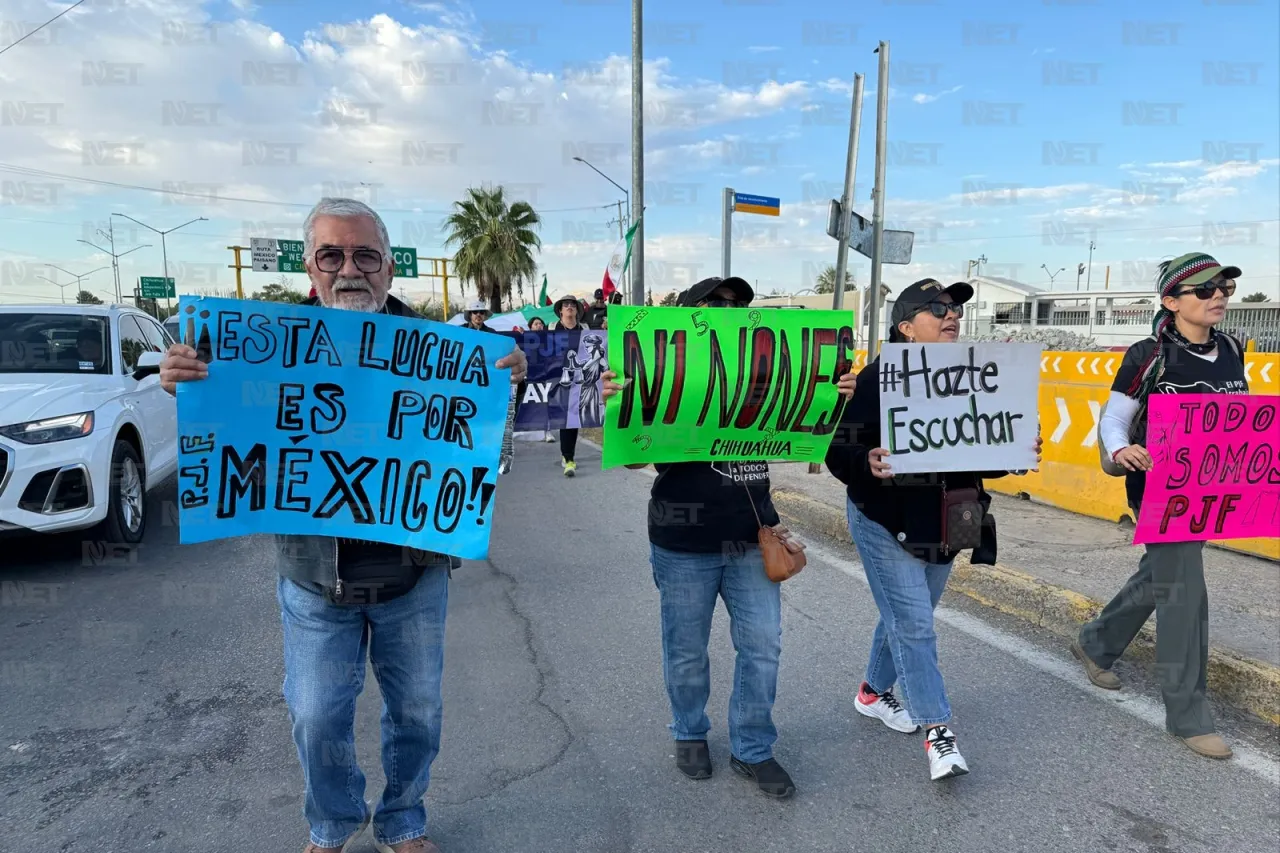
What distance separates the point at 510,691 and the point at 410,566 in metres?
1.59

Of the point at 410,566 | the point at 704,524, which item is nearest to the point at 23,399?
the point at 410,566

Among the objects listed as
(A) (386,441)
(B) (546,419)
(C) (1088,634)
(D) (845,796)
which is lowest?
(D) (845,796)

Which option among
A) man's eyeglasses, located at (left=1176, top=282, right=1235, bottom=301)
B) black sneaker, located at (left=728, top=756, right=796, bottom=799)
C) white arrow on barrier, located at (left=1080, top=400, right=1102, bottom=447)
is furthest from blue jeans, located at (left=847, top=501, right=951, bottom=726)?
white arrow on barrier, located at (left=1080, top=400, right=1102, bottom=447)

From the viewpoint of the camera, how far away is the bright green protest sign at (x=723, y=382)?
2.83m

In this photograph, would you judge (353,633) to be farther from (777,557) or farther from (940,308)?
(940,308)

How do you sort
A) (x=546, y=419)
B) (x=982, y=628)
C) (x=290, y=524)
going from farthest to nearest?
(x=546, y=419), (x=982, y=628), (x=290, y=524)

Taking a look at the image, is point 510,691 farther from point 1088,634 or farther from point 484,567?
point 1088,634

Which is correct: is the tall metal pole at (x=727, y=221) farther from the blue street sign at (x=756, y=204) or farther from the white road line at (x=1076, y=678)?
the white road line at (x=1076, y=678)

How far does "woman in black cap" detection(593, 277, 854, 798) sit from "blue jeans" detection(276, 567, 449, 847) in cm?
89

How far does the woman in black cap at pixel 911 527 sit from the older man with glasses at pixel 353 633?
1.46m

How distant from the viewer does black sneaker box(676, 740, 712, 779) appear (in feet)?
9.74

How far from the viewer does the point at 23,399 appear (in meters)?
5.09

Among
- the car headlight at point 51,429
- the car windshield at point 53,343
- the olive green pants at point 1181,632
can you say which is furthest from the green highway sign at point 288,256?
the olive green pants at point 1181,632

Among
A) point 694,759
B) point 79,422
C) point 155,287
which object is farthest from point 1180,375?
point 155,287
